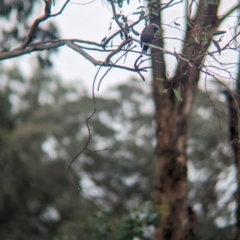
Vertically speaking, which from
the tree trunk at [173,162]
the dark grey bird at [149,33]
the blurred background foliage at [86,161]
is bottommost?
the dark grey bird at [149,33]

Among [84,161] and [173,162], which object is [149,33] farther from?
[84,161]

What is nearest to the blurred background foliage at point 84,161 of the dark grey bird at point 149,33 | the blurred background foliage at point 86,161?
the blurred background foliage at point 86,161

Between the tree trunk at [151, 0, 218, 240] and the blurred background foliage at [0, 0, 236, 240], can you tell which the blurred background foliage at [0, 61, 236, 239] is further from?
the tree trunk at [151, 0, 218, 240]

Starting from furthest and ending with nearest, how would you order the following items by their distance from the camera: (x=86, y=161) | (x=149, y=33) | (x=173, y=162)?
1. (x=86, y=161)
2. (x=173, y=162)
3. (x=149, y=33)

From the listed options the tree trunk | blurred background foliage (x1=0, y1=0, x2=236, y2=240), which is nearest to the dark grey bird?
the tree trunk

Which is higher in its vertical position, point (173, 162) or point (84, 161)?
point (84, 161)

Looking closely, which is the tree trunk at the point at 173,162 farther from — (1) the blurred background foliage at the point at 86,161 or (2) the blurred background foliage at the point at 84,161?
(2) the blurred background foliage at the point at 84,161

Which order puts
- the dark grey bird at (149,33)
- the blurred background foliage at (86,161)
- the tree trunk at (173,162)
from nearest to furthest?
the dark grey bird at (149,33) < the tree trunk at (173,162) < the blurred background foliage at (86,161)

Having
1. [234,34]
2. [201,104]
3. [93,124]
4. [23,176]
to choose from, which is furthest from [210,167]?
[234,34]

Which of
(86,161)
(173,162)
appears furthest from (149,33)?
(86,161)

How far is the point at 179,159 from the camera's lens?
Result: 798 centimetres

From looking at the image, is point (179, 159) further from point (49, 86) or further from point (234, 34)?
point (49, 86)

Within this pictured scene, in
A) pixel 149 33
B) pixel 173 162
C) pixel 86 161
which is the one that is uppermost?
pixel 86 161

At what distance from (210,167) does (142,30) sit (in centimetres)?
1549
